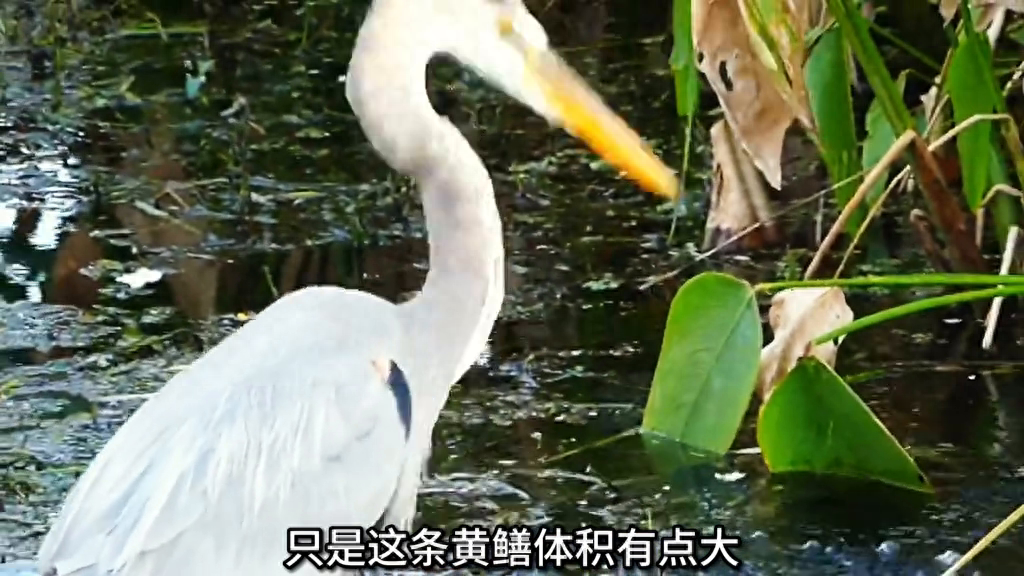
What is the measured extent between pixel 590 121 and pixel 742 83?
515mm

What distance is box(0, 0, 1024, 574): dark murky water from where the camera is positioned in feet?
10.8

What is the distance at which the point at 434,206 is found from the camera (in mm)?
2943

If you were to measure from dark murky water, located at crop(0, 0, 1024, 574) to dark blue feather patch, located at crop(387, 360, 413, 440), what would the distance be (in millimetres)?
427

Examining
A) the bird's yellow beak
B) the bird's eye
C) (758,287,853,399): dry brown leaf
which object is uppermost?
the bird's eye

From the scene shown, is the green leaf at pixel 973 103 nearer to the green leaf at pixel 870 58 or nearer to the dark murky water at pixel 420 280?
the green leaf at pixel 870 58

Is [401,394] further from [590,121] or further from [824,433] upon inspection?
[824,433]

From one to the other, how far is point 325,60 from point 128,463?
403 cm

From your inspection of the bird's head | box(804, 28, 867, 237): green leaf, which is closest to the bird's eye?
the bird's head

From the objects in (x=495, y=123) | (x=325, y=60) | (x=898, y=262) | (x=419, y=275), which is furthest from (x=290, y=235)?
(x=325, y=60)

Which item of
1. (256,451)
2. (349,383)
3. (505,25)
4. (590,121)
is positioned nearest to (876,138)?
(590,121)

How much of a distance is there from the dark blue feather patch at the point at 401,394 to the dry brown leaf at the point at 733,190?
122cm

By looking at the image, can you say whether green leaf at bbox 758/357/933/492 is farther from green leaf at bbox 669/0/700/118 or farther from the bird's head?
green leaf at bbox 669/0/700/118

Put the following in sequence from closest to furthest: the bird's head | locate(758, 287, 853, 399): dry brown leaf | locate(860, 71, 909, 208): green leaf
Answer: the bird's head → locate(758, 287, 853, 399): dry brown leaf → locate(860, 71, 909, 208): green leaf

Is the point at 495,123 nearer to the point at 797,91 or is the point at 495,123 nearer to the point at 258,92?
the point at 258,92
